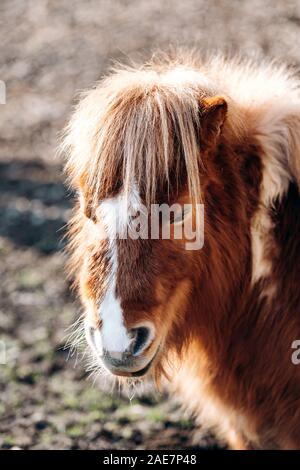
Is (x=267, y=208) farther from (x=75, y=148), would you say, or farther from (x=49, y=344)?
(x=49, y=344)

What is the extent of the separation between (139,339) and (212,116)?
2.96ft

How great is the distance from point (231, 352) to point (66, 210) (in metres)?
2.80

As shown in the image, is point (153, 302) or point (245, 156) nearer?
point (153, 302)

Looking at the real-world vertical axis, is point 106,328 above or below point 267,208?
below

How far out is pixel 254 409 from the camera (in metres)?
3.25

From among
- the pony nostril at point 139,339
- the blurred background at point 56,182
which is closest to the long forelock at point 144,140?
the pony nostril at point 139,339

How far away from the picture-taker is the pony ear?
258cm

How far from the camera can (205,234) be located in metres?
2.75

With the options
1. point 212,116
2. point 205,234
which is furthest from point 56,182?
point 212,116

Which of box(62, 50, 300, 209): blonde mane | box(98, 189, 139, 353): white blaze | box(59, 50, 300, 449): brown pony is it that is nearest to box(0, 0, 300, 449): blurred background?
box(59, 50, 300, 449): brown pony

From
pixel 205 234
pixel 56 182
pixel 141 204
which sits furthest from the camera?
pixel 56 182

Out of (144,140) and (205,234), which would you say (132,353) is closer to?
(205,234)

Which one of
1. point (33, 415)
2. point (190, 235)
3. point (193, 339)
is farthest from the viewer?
point (33, 415)

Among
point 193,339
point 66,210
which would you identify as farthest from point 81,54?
point 193,339
